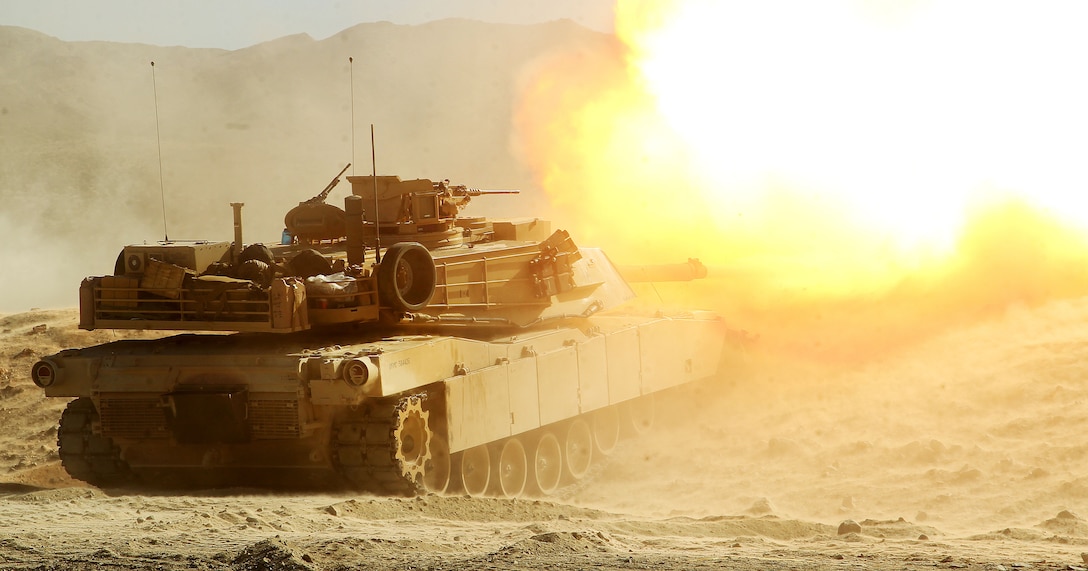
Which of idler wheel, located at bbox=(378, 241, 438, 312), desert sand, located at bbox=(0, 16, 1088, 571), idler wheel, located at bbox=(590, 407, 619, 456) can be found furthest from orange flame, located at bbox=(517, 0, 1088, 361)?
idler wheel, located at bbox=(378, 241, 438, 312)

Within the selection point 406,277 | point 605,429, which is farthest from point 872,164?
point 406,277

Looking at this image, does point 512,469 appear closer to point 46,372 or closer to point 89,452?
point 89,452

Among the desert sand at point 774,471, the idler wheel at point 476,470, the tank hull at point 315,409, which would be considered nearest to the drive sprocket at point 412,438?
the tank hull at point 315,409

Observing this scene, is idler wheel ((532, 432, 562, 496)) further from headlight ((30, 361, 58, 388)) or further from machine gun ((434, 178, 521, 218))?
headlight ((30, 361, 58, 388))

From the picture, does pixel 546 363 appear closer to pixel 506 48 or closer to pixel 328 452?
pixel 328 452

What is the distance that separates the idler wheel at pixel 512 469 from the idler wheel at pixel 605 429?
214 centimetres

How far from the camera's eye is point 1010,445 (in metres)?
16.4

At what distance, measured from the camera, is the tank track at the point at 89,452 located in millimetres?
14453

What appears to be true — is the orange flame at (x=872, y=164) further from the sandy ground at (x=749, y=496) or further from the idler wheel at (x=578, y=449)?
the idler wheel at (x=578, y=449)

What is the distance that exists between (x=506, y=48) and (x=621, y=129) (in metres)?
51.6

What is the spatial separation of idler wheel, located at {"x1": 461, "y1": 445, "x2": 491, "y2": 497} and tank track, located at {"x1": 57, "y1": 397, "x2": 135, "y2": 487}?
3.39 meters

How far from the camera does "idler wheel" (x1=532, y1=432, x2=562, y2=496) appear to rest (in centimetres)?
1661

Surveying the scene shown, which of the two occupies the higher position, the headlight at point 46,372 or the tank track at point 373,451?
the headlight at point 46,372

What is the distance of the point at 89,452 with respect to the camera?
14516 mm
